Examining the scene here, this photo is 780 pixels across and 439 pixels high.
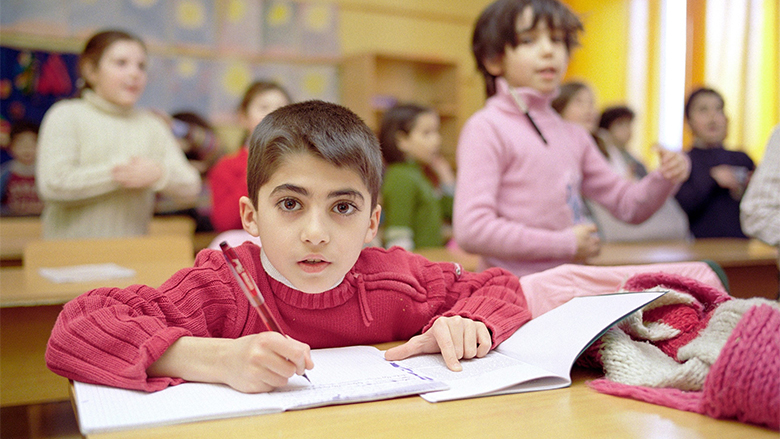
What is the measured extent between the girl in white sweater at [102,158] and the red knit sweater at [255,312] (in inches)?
55.8

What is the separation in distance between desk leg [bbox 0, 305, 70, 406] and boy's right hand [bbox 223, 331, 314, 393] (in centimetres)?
96

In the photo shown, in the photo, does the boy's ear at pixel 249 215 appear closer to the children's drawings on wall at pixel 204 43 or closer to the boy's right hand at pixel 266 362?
the boy's right hand at pixel 266 362

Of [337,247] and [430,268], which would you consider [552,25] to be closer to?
[430,268]

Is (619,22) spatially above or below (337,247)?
above

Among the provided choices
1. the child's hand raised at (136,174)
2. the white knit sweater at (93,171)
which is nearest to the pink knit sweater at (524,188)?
the child's hand raised at (136,174)

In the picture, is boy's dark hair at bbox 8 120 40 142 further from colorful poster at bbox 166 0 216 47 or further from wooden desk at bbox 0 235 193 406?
wooden desk at bbox 0 235 193 406

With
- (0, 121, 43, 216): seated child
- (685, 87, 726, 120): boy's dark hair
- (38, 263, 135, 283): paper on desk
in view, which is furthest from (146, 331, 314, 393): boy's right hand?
(0, 121, 43, 216): seated child

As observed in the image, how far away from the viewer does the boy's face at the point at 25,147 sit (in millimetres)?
3568

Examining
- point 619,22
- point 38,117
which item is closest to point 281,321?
point 38,117

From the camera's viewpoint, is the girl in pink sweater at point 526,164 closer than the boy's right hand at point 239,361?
No

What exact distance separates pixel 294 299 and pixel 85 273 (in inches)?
36.7

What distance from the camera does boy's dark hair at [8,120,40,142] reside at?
3.56 m

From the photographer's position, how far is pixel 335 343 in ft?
2.81

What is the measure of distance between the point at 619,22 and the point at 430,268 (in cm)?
492
